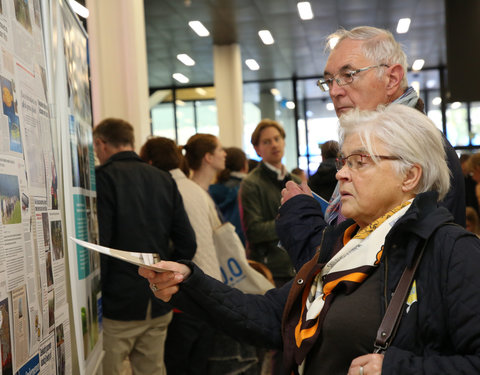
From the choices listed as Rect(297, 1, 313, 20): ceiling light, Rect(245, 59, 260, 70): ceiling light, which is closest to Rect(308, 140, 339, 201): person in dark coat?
Rect(297, 1, 313, 20): ceiling light

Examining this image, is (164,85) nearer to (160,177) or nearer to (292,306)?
(160,177)

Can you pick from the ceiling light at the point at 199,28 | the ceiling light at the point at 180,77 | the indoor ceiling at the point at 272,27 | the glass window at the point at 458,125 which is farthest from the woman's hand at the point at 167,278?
the glass window at the point at 458,125

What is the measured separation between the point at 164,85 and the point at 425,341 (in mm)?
14658

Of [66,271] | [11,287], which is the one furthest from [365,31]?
[11,287]

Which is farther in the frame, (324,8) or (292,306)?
(324,8)

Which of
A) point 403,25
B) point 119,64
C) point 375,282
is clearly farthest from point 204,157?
point 403,25

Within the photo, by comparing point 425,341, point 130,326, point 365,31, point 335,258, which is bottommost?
point 130,326

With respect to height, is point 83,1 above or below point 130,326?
above

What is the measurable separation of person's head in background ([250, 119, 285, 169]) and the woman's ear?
2625 mm

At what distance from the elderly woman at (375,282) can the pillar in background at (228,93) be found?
9787 millimetres

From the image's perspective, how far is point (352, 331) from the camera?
145cm

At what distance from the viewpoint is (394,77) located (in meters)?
2.12

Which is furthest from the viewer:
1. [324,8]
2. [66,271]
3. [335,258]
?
[324,8]

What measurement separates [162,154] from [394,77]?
6.57ft
